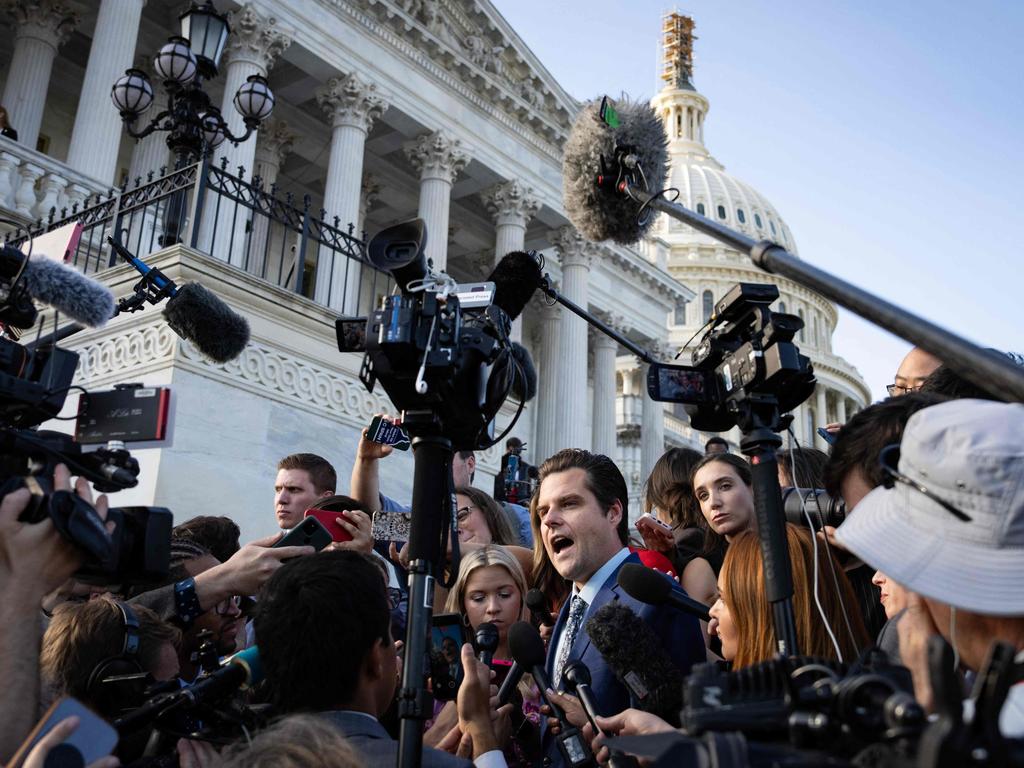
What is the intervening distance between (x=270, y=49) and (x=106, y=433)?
20.3 meters

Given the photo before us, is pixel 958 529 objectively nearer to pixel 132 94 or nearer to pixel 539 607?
pixel 539 607

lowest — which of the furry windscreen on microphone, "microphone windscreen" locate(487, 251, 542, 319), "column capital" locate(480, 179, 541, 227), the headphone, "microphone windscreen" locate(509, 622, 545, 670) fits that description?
the headphone

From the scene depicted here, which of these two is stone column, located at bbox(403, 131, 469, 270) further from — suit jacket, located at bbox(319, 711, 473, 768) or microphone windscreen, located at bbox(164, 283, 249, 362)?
suit jacket, located at bbox(319, 711, 473, 768)

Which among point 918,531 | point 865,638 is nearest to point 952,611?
point 918,531

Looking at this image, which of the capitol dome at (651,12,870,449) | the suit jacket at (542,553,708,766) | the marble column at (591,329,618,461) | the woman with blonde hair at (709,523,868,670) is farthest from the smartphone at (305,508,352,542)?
the capitol dome at (651,12,870,449)

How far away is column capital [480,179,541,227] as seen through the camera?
27.1 metres

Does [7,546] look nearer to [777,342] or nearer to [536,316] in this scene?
[777,342]

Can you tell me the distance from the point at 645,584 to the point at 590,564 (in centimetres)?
91

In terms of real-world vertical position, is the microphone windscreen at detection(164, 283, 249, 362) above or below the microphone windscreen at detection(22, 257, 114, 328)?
above

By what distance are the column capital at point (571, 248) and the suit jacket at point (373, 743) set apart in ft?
86.0

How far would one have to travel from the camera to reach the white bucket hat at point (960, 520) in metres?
1.74

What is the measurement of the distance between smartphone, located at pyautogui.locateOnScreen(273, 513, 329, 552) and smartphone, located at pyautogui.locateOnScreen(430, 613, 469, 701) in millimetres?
559

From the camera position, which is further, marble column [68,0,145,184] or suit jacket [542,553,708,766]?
marble column [68,0,145,184]

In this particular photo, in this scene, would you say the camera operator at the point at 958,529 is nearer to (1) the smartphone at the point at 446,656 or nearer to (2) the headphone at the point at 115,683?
(1) the smartphone at the point at 446,656
